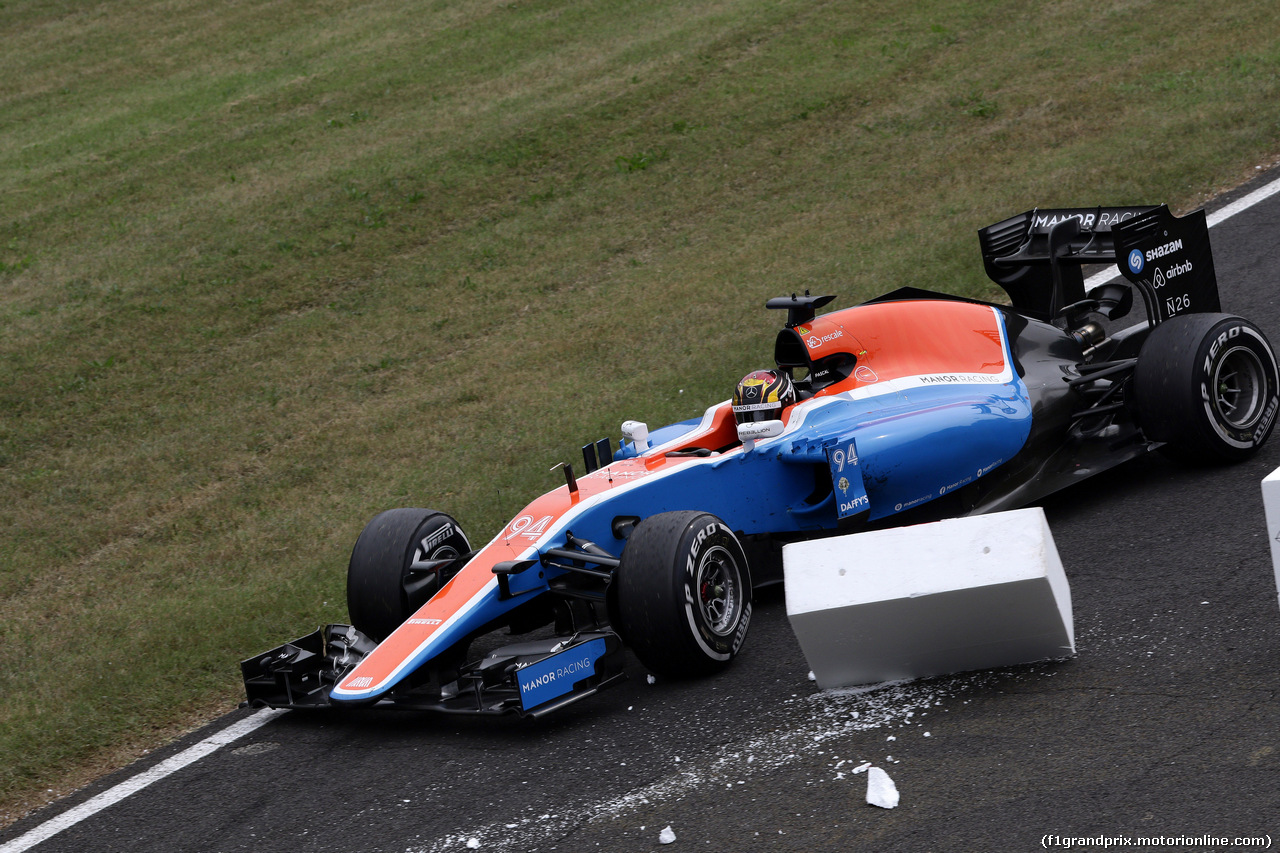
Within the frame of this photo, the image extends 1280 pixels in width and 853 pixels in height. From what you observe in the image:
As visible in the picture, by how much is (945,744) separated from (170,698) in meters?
4.03

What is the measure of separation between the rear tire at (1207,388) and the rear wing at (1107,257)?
0.60 metres

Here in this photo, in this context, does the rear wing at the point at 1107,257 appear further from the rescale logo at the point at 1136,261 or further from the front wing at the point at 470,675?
the front wing at the point at 470,675

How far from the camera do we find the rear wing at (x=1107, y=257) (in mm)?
7590

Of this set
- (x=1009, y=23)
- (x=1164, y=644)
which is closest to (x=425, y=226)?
(x=1009, y=23)

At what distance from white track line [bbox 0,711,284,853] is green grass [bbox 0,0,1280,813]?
0.40m

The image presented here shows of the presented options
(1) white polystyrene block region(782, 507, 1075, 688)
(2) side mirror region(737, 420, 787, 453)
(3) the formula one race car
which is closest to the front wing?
(3) the formula one race car

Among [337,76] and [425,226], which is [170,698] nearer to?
[425,226]

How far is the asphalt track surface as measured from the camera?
4230 millimetres

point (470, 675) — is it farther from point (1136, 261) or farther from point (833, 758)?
point (1136, 261)

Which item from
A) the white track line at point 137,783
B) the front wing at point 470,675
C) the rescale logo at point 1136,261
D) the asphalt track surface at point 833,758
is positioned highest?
the rescale logo at point 1136,261

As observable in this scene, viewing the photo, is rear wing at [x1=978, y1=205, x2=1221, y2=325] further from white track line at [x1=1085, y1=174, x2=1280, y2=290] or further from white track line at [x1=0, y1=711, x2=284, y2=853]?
white track line at [x1=0, y1=711, x2=284, y2=853]

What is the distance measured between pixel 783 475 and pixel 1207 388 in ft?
7.43

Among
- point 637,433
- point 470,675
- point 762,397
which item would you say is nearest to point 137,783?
point 470,675

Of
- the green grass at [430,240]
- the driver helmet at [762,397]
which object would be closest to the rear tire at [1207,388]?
the driver helmet at [762,397]
